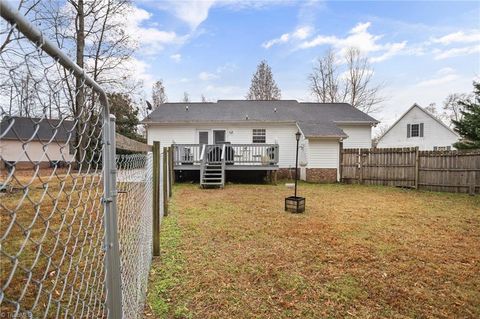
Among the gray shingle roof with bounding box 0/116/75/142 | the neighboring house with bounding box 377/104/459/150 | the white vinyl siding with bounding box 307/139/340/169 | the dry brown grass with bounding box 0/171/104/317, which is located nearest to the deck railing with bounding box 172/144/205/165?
the white vinyl siding with bounding box 307/139/340/169

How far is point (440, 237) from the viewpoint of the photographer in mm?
5648

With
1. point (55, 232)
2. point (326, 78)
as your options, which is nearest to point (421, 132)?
point (326, 78)

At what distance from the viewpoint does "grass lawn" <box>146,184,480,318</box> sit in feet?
10.2

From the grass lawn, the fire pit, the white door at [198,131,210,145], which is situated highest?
the white door at [198,131,210,145]

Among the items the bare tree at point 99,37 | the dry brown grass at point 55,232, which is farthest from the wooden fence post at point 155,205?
the bare tree at point 99,37

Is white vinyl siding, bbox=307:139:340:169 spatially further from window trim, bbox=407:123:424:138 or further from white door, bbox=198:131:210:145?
window trim, bbox=407:123:424:138

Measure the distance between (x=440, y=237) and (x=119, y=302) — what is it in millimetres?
6303

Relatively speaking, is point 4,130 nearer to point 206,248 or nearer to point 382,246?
point 206,248

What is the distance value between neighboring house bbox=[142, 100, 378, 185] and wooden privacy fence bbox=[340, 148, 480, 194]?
1.01 m

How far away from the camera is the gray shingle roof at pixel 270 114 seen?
16.0 meters

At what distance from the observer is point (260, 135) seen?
16.7 m

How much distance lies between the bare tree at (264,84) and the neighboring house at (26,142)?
1212 inches

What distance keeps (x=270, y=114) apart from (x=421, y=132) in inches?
541

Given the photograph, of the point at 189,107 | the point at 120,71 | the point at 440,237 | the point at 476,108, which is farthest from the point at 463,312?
the point at 120,71
